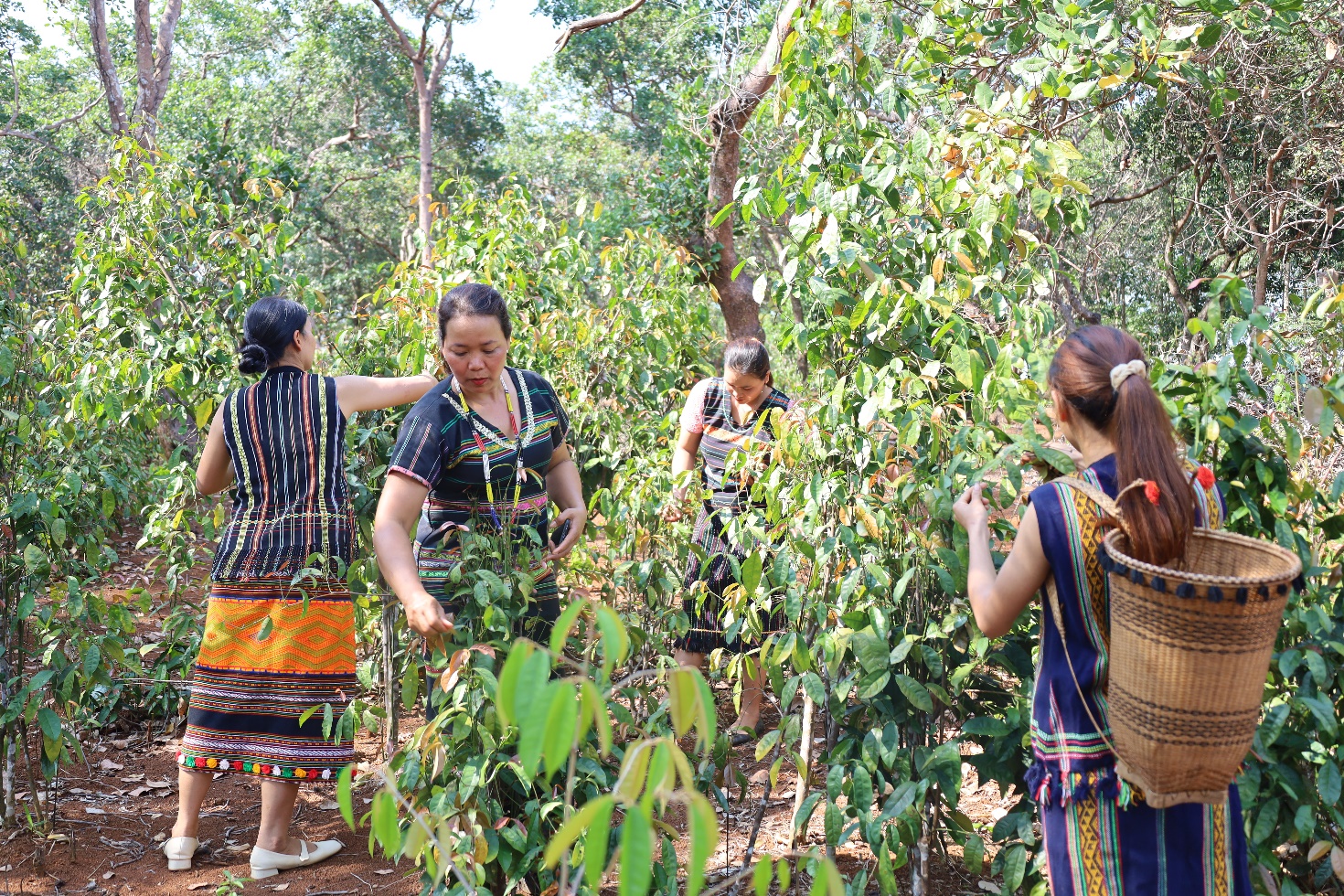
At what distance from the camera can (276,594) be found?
2883mm

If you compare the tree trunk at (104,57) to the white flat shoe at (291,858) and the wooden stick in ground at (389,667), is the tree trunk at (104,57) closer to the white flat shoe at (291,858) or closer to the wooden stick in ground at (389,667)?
the wooden stick in ground at (389,667)

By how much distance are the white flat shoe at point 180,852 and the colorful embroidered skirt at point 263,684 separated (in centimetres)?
23

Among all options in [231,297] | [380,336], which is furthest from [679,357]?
[231,297]

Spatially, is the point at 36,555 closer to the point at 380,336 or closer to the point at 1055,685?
the point at 380,336

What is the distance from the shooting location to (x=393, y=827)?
3.99 feet

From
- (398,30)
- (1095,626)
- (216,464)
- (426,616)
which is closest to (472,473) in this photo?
(426,616)

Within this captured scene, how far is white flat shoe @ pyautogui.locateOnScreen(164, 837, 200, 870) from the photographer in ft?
9.74

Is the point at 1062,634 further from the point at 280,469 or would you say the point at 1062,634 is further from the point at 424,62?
the point at 424,62

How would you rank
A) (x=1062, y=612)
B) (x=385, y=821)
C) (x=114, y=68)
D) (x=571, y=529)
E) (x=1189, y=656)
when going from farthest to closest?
1. (x=114, y=68)
2. (x=571, y=529)
3. (x=1062, y=612)
4. (x=1189, y=656)
5. (x=385, y=821)

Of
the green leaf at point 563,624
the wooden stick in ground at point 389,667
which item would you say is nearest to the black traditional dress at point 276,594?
the wooden stick in ground at point 389,667

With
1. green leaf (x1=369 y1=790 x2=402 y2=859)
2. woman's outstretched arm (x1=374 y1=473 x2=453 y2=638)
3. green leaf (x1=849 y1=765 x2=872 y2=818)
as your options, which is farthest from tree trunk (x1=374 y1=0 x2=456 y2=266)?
green leaf (x1=369 y1=790 x2=402 y2=859)

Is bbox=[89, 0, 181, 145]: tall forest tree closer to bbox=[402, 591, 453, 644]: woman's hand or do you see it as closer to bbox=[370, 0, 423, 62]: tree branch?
bbox=[370, 0, 423, 62]: tree branch

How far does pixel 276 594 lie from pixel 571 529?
0.85 meters

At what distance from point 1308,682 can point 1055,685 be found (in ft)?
2.14
